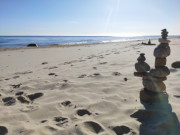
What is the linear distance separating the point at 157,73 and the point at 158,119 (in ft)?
2.12

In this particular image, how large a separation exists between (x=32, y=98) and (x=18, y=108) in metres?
0.48

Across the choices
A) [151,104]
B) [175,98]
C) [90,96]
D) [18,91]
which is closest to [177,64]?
[175,98]

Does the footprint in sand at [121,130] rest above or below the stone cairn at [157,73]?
below

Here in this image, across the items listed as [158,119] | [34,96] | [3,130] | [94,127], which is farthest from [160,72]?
[34,96]

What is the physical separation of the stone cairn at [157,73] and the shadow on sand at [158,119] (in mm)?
126

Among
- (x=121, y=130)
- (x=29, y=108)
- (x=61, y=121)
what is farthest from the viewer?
(x=29, y=108)

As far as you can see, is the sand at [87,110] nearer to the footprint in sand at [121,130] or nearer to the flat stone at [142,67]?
the footprint in sand at [121,130]

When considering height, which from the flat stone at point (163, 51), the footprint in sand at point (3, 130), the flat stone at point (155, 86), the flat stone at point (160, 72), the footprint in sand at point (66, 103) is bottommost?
the footprint in sand at point (3, 130)

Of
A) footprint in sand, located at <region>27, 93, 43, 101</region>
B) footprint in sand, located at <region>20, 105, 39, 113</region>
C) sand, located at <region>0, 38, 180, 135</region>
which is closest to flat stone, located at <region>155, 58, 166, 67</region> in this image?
sand, located at <region>0, 38, 180, 135</region>

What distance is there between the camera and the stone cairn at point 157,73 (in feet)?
7.35

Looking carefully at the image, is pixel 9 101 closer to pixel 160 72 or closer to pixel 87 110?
pixel 87 110

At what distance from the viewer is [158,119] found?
2.05 meters

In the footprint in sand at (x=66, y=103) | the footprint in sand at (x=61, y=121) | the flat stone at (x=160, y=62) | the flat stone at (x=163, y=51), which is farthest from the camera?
the footprint in sand at (x=66, y=103)

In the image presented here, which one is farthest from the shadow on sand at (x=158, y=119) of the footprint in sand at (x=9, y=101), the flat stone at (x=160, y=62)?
the footprint in sand at (x=9, y=101)
